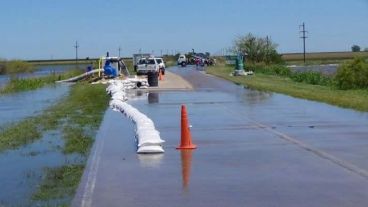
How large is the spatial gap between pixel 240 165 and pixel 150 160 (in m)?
1.67

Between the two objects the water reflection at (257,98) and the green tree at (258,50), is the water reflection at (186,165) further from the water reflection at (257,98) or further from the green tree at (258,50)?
the green tree at (258,50)

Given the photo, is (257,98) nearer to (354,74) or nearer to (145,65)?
(354,74)

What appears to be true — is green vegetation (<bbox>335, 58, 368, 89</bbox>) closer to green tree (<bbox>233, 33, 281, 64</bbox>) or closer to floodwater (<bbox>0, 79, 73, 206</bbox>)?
floodwater (<bbox>0, 79, 73, 206</bbox>)

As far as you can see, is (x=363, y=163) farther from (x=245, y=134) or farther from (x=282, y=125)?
(x=282, y=125)

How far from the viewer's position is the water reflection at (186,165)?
382 inches

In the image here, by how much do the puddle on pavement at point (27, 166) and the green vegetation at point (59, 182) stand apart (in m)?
0.12

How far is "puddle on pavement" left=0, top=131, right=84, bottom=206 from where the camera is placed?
9.30m

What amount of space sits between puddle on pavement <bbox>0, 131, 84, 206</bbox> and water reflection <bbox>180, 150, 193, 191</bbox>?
1.82 metres

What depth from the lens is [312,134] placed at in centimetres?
1520

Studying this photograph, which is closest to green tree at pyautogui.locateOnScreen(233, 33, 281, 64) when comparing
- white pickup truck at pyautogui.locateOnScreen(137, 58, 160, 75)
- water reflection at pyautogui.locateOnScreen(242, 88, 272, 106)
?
white pickup truck at pyautogui.locateOnScreen(137, 58, 160, 75)

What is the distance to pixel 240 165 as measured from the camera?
36.3ft

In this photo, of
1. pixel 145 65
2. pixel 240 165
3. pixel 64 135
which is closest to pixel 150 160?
pixel 240 165

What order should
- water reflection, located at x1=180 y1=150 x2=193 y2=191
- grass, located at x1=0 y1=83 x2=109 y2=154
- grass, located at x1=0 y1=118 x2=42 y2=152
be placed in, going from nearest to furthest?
water reflection, located at x1=180 y1=150 x2=193 y2=191 < grass, located at x1=0 y1=83 x2=109 y2=154 < grass, located at x1=0 y1=118 x2=42 y2=152

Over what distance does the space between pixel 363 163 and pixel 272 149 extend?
226 cm
